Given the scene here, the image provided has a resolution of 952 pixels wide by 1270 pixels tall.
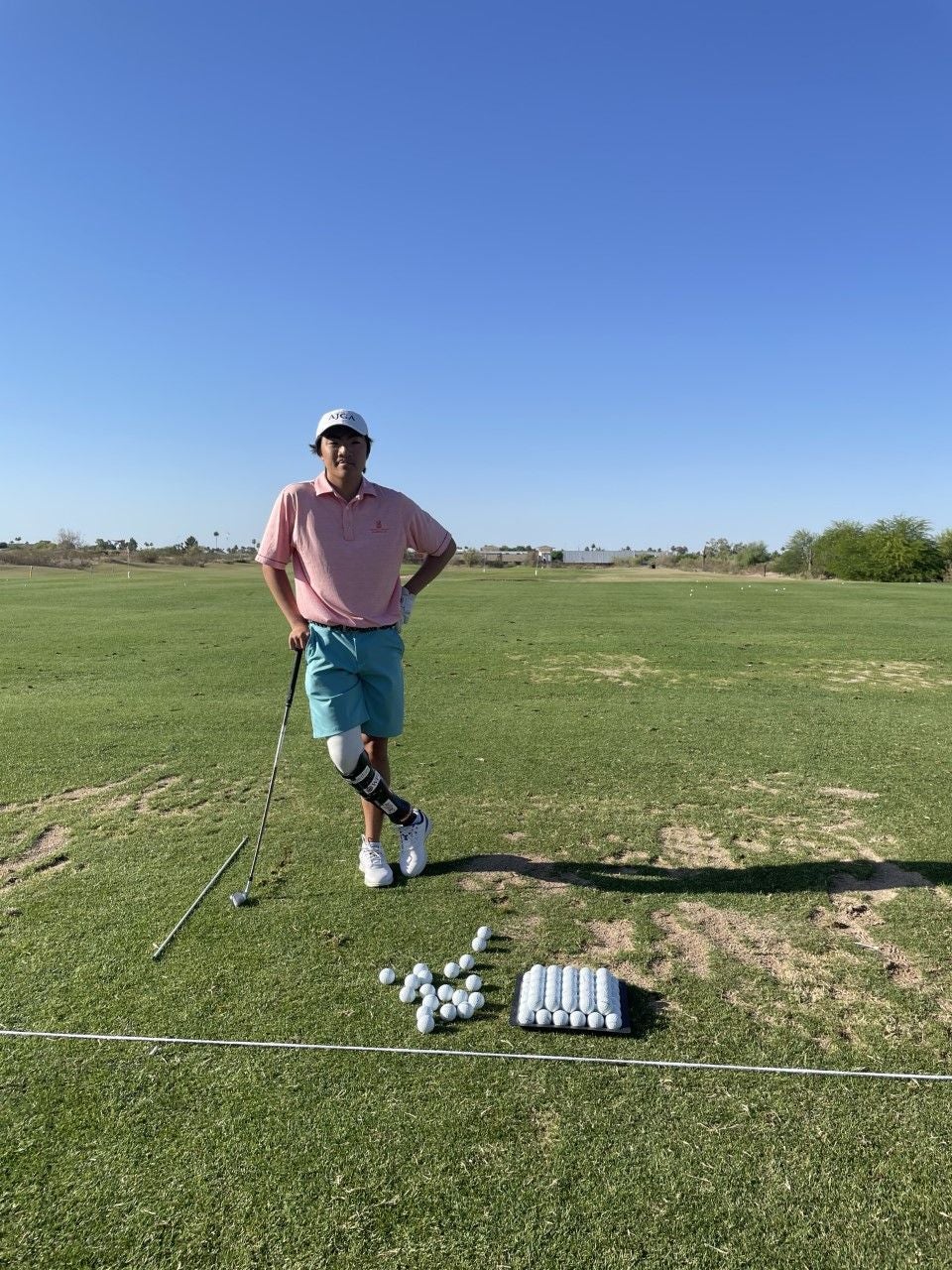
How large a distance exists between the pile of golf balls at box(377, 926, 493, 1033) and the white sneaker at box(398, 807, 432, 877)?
0.99m

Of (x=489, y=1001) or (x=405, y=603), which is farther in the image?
(x=405, y=603)

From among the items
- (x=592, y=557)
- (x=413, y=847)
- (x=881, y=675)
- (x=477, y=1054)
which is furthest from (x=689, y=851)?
(x=592, y=557)

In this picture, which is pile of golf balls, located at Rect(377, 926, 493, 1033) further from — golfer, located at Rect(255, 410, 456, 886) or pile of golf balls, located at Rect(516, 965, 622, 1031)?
golfer, located at Rect(255, 410, 456, 886)

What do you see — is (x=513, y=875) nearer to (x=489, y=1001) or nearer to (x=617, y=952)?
(x=617, y=952)

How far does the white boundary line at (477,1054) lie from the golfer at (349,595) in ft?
4.73

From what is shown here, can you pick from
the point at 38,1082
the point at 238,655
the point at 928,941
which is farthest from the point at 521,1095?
the point at 238,655

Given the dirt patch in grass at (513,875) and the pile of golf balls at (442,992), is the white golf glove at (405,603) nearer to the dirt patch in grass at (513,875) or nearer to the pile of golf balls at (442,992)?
the dirt patch in grass at (513,875)

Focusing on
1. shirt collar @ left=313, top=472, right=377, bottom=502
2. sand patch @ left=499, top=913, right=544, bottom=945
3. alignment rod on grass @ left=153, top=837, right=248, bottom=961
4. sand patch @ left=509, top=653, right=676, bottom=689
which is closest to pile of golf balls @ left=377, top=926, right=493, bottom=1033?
sand patch @ left=499, top=913, right=544, bottom=945

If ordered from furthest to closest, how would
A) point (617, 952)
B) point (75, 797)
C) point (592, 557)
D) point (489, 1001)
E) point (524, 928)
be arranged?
point (592, 557)
point (75, 797)
point (524, 928)
point (617, 952)
point (489, 1001)

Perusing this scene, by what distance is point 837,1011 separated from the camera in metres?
3.09

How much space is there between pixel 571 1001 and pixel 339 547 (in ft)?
8.63

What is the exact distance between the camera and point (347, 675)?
171 inches

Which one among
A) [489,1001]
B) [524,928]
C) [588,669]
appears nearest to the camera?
[489,1001]

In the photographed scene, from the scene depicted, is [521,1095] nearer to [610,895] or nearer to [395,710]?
[610,895]
